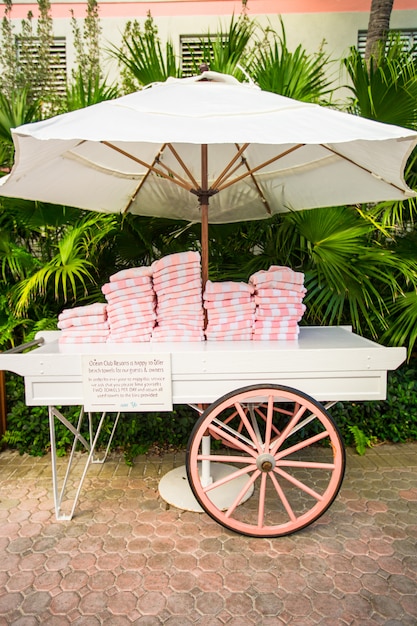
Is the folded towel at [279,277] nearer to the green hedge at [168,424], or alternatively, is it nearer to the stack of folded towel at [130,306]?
the stack of folded towel at [130,306]

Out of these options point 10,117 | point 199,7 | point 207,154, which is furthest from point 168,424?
point 199,7

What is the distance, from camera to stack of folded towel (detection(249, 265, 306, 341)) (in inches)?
104

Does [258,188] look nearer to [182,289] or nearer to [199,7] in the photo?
[182,289]

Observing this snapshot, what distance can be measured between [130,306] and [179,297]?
29 cm

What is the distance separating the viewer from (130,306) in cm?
263

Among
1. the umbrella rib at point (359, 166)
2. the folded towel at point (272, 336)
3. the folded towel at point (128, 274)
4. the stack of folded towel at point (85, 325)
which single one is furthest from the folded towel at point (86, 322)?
the umbrella rib at point (359, 166)

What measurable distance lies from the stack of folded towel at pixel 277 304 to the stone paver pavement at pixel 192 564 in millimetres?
1134

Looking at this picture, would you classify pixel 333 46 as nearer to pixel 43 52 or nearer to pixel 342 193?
pixel 43 52

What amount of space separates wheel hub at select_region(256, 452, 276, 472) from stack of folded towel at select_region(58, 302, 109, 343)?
1.13m

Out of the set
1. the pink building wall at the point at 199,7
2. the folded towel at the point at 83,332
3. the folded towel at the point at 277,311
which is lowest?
the folded towel at the point at 83,332

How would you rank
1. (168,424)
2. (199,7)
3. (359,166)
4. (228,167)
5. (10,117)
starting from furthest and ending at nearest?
(199,7), (168,424), (10,117), (359,166), (228,167)

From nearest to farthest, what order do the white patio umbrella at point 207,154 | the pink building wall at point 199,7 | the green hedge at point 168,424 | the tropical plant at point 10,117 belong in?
the white patio umbrella at point 207,154 → the tropical plant at point 10,117 → the green hedge at point 168,424 → the pink building wall at point 199,7

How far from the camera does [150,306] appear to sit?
2658 mm

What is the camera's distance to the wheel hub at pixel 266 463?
90.7 inches
